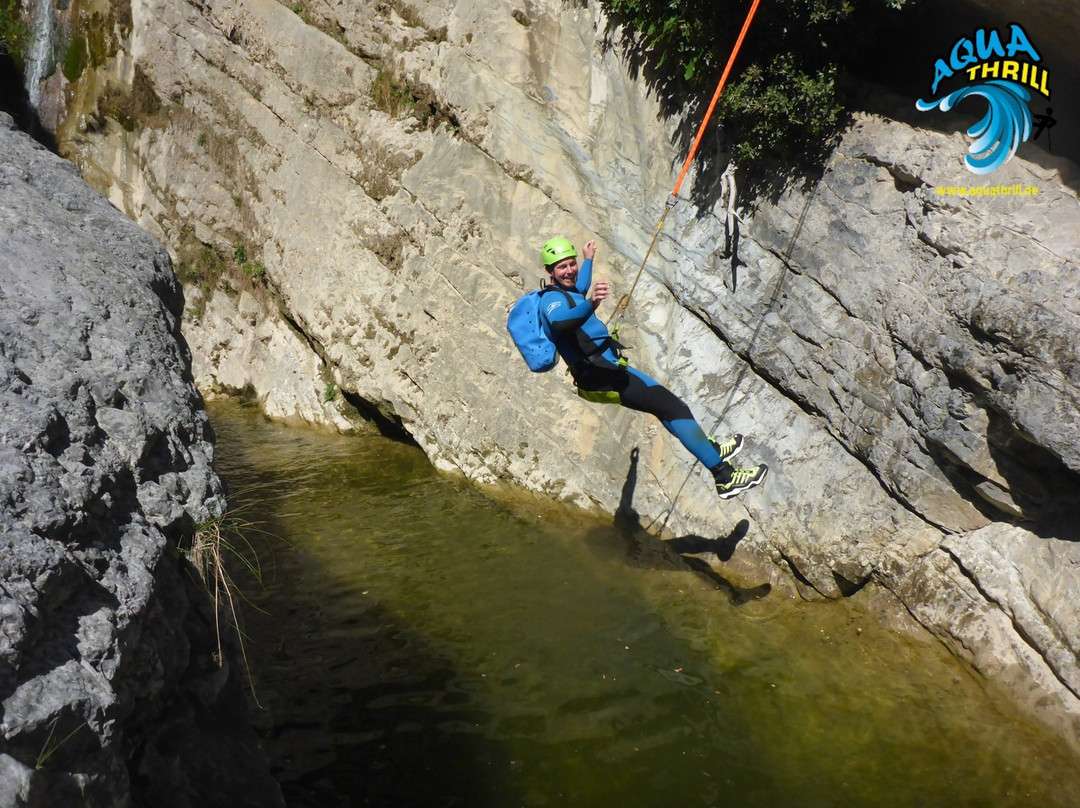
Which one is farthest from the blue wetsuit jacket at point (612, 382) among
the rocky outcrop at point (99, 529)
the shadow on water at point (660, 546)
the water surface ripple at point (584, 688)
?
the rocky outcrop at point (99, 529)

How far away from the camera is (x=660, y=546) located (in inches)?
367

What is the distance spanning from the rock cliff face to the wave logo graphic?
0.44 feet

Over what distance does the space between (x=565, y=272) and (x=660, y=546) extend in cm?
324

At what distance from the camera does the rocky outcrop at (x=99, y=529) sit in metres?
3.67

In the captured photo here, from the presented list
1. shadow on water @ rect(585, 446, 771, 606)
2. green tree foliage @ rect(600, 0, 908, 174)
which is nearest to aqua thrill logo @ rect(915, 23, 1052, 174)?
green tree foliage @ rect(600, 0, 908, 174)

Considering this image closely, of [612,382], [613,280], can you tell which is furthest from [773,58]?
[612,382]

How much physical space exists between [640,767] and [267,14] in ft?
40.3

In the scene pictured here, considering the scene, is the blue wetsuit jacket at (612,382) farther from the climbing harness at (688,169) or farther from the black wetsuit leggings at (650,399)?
the climbing harness at (688,169)

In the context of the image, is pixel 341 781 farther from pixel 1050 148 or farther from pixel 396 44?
pixel 396 44

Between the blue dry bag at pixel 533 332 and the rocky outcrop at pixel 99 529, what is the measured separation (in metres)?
3.08

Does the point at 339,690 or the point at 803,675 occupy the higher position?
the point at 803,675

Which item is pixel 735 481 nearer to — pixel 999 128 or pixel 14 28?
pixel 999 128

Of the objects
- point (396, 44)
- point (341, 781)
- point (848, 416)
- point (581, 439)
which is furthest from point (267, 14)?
point (341, 781)

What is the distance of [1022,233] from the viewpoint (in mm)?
6754
